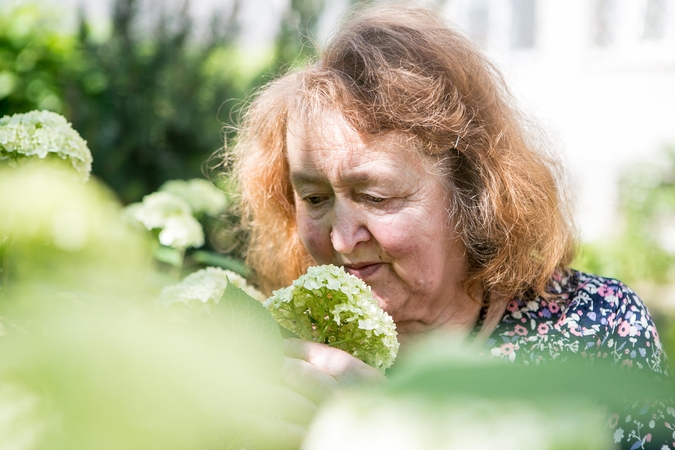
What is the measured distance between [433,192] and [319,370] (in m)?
1.11

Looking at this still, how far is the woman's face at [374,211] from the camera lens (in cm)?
183

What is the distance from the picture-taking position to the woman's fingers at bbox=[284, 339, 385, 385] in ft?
3.32

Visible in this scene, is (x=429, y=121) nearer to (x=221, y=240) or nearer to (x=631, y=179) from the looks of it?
(x=221, y=240)

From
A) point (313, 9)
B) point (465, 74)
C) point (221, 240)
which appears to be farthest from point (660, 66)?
point (465, 74)

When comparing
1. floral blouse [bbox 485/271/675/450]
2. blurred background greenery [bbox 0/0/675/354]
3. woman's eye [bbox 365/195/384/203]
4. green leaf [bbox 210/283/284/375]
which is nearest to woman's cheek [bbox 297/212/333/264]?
woman's eye [bbox 365/195/384/203]

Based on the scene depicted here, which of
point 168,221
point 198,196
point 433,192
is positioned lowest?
point 198,196

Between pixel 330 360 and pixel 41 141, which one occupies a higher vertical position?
pixel 41 141

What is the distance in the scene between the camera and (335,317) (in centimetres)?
117

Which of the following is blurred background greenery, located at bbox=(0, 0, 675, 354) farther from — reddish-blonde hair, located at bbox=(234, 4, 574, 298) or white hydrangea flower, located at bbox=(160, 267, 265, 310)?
white hydrangea flower, located at bbox=(160, 267, 265, 310)

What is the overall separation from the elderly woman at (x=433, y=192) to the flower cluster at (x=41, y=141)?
79cm

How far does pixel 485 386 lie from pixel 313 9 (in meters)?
4.04

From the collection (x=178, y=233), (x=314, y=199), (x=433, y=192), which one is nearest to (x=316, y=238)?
(x=314, y=199)

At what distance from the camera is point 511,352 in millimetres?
2072

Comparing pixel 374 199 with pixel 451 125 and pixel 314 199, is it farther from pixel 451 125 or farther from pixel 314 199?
pixel 451 125
